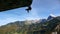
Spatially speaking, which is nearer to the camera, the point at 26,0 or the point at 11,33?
the point at 26,0

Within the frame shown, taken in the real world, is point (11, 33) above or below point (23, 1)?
above

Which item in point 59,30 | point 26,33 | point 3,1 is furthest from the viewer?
point 26,33

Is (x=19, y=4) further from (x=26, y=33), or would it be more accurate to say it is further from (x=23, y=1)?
(x=26, y=33)

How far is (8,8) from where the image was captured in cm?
67

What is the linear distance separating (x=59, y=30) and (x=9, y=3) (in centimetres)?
1618

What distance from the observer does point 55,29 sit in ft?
54.9

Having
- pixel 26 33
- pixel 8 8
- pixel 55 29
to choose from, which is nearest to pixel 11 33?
pixel 26 33

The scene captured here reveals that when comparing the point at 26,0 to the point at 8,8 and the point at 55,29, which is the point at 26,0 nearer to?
the point at 8,8

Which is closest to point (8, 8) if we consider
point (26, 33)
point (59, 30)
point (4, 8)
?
point (4, 8)

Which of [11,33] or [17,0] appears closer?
[17,0]

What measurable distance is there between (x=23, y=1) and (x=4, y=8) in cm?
7

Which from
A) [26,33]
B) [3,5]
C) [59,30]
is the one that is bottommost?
[3,5]

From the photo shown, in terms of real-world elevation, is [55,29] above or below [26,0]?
above

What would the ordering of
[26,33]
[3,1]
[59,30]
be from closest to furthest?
1. [3,1]
2. [59,30]
3. [26,33]
